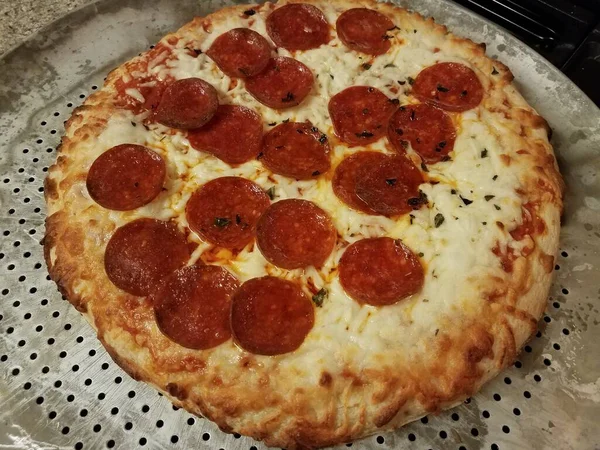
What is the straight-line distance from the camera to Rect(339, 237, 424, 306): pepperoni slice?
237 cm

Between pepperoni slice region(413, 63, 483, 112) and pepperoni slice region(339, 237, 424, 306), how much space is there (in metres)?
0.95

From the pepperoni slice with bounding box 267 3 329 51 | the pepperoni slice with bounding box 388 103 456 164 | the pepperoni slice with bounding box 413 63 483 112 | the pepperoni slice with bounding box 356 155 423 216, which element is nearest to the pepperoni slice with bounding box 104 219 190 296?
the pepperoni slice with bounding box 356 155 423 216

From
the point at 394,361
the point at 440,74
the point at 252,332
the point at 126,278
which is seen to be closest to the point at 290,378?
the point at 252,332

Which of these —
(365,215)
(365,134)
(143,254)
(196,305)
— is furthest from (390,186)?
(143,254)

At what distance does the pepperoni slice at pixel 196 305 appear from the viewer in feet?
7.66

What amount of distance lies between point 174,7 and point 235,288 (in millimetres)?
2356

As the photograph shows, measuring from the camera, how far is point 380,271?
2420 mm

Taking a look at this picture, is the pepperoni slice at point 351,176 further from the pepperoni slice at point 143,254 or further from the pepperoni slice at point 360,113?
the pepperoni slice at point 143,254

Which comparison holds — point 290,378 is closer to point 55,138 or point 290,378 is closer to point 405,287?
point 405,287

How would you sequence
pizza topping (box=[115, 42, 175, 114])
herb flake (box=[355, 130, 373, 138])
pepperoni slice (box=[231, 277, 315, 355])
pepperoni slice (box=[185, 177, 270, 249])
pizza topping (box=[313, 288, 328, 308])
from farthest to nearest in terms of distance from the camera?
1. pizza topping (box=[115, 42, 175, 114])
2. herb flake (box=[355, 130, 373, 138])
3. pepperoni slice (box=[185, 177, 270, 249])
4. pizza topping (box=[313, 288, 328, 308])
5. pepperoni slice (box=[231, 277, 315, 355])

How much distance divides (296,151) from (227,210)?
501mm

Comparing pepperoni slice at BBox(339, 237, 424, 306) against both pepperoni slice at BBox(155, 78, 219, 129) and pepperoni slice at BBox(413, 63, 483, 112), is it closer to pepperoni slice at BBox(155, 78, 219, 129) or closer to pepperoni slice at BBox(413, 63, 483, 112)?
pepperoni slice at BBox(413, 63, 483, 112)

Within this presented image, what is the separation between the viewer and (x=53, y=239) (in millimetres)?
2660

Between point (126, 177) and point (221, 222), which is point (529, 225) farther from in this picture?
point (126, 177)
